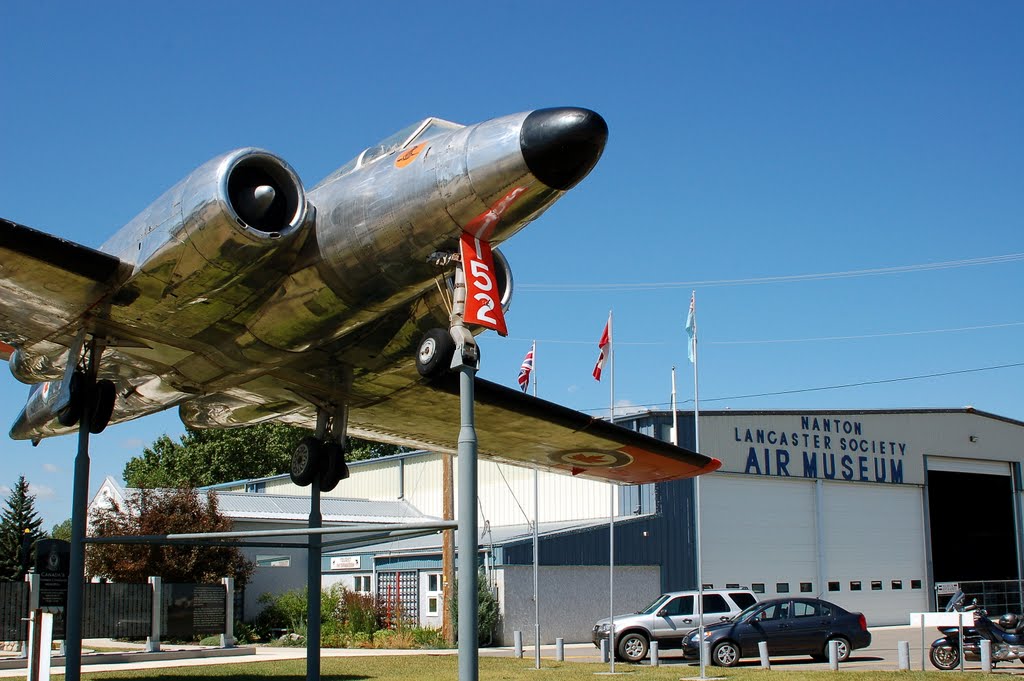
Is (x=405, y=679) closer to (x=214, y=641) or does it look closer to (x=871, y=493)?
(x=214, y=641)

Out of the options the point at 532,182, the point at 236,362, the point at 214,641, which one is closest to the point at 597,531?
the point at 214,641

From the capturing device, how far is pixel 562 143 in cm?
823

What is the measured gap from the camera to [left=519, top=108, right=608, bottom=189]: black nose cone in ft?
26.9

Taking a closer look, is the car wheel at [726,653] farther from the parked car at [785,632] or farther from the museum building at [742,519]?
the museum building at [742,519]

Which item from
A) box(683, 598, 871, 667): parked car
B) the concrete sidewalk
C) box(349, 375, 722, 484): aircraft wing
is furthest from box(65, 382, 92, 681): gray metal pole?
box(683, 598, 871, 667): parked car

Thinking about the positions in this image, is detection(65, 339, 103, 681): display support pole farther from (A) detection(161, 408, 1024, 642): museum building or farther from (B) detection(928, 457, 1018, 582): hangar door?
(B) detection(928, 457, 1018, 582): hangar door

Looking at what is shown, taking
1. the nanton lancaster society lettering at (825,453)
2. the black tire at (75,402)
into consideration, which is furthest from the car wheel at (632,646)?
the black tire at (75,402)

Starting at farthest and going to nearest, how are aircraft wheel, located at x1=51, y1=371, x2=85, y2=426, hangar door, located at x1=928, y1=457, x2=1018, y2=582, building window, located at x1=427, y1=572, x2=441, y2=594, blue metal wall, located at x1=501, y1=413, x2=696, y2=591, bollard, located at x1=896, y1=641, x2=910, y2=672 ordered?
hangar door, located at x1=928, y1=457, x2=1018, y2=582
building window, located at x1=427, y1=572, x2=441, y2=594
blue metal wall, located at x1=501, y1=413, x2=696, y2=591
bollard, located at x1=896, y1=641, x2=910, y2=672
aircraft wheel, located at x1=51, y1=371, x2=85, y2=426

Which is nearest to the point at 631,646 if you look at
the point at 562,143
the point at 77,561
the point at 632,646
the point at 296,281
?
the point at 632,646

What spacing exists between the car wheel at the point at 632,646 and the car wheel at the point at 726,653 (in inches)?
120

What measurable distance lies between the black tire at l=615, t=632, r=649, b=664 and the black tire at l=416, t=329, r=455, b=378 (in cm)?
1944

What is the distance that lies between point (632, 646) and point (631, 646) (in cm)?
3

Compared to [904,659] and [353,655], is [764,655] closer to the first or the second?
[904,659]

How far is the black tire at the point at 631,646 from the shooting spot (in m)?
26.5
